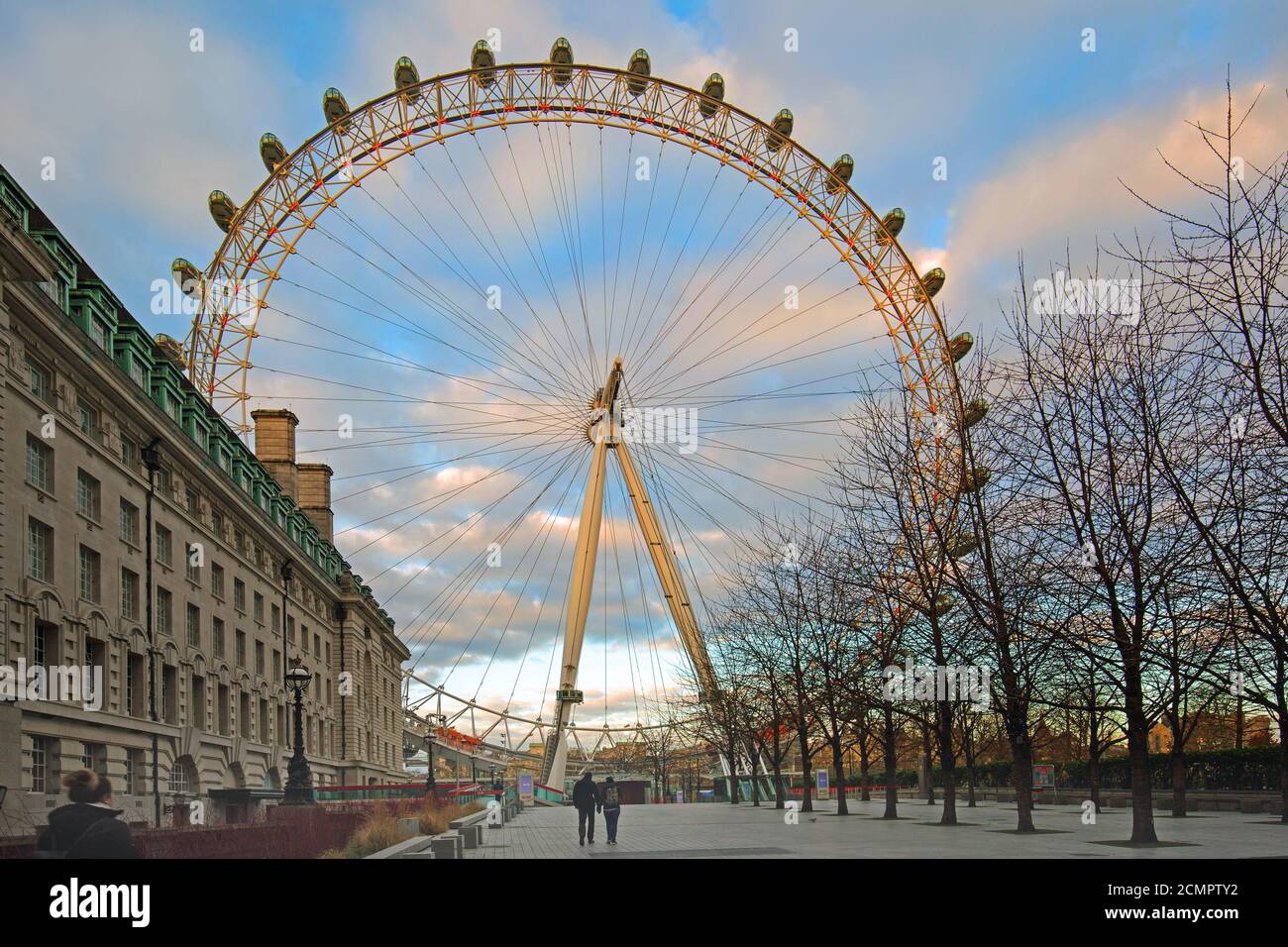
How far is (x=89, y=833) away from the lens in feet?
37.1

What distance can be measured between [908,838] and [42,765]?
76.0 feet

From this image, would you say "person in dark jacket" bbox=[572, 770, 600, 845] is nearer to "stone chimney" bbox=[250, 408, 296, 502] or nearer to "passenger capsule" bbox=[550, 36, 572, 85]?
"passenger capsule" bbox=[550, 36, 572, 85]

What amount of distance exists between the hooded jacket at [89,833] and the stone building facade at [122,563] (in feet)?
50.6

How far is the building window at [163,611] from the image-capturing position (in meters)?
44.1

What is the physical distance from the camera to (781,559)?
55312mm

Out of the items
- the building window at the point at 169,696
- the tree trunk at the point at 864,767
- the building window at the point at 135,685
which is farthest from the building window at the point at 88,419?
the tree trunk at the point at 864,767

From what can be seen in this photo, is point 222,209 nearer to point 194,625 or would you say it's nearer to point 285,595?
point 194,625

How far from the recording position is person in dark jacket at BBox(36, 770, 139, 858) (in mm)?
11266

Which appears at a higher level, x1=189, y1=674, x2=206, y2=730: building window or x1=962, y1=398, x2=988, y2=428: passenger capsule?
x1=962, y1=398, x2=988, y2=428: passenger capsule

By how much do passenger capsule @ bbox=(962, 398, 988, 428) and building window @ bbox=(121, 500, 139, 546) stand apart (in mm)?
27432

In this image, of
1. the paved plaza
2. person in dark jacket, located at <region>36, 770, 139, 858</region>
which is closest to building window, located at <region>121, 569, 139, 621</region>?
the paved plaza

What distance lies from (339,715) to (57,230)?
50.7 m
